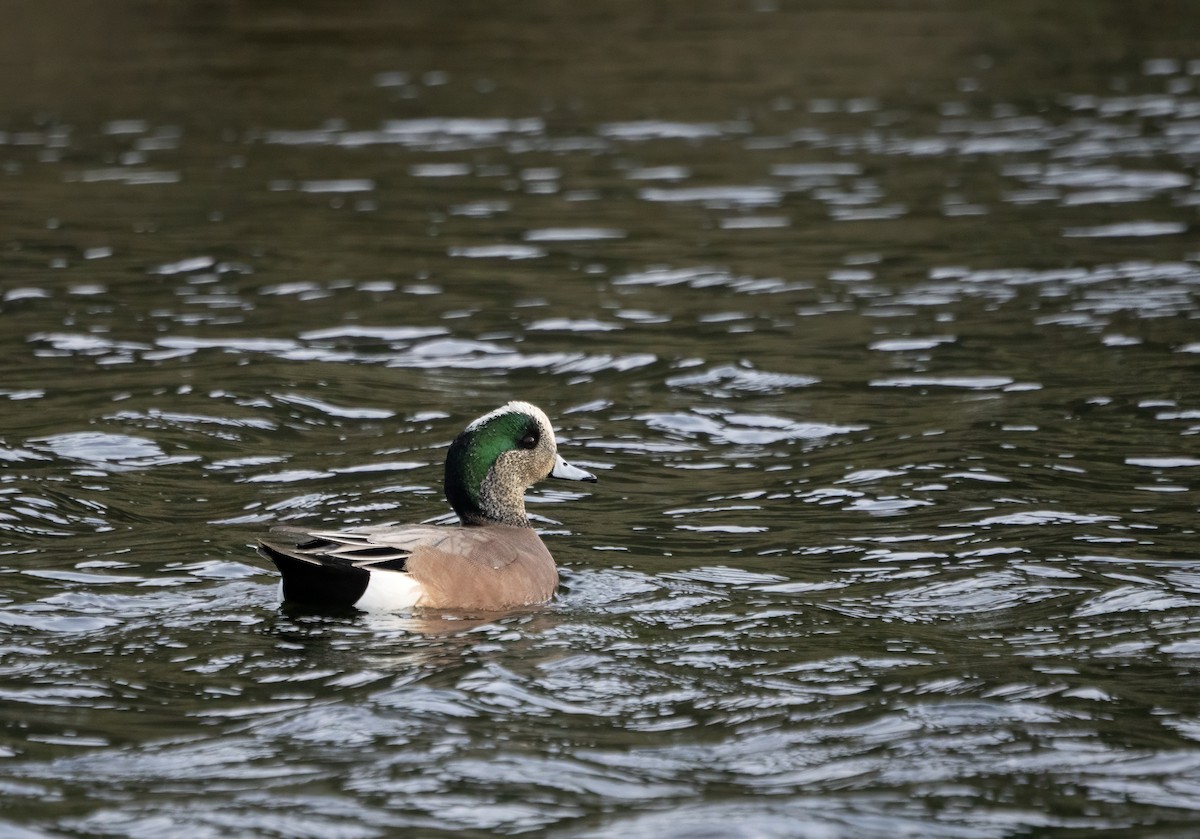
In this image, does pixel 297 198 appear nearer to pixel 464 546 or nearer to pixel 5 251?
pixel 5 251

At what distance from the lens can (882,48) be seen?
83.5 feet

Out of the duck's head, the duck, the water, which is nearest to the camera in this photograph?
the water

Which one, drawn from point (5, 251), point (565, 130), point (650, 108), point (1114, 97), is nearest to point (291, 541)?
point (5, 251)

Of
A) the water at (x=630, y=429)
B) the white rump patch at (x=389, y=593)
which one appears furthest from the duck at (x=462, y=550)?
the water at (x=630, y=429)

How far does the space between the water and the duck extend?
0.16 meters

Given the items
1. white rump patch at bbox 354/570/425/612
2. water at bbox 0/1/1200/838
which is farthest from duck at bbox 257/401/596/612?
water at bbox 0/1/1200/838

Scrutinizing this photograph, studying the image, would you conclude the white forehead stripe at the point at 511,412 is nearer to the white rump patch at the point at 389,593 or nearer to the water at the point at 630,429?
the water at the point at 630,429

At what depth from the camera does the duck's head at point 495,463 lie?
878cm

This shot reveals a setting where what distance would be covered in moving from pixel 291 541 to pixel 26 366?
419cm

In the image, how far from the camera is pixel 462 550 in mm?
8016

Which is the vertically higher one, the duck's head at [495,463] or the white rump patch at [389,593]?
the duck's head at [495,463]

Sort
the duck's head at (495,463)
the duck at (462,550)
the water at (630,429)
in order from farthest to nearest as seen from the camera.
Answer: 1. the duck's head at (495,463)
2. the duck at (462,550)
3. the water at (630,429)

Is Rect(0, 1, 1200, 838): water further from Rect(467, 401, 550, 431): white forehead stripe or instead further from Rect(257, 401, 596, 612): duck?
Rect(467, 401, 550, 431): white forehead stripe

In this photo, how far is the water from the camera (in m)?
6.22
